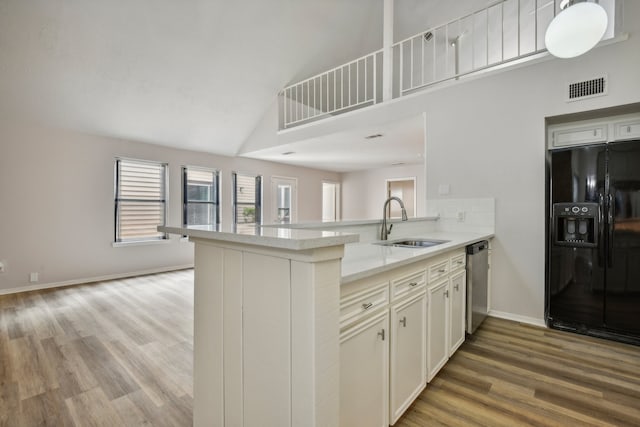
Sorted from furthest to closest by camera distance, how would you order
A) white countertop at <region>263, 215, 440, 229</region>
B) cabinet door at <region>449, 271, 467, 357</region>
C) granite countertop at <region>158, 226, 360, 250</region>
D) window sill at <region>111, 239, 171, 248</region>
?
window sill at <region>111, 239, 171, 248</region>
cabinet door at <region>449, 271, 467, 357</region>
white countertop at <region>263, 215, 440, 229</region>
granite countertop at <region>158, 226, 360, 250</region>

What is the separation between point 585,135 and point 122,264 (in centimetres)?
646

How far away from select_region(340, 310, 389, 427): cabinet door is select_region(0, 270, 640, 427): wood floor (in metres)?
0.36

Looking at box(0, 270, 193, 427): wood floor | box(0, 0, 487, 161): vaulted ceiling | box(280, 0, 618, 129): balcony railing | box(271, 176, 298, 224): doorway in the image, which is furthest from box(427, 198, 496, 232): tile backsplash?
box(271, 176, 298, 224): doorway

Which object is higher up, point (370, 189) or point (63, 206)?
point (370, 189)

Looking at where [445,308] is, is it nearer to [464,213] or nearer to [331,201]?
[464,213]

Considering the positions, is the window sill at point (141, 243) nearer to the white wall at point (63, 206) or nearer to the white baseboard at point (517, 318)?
the white wall at point (63, 206)

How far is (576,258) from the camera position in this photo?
2.66 meters

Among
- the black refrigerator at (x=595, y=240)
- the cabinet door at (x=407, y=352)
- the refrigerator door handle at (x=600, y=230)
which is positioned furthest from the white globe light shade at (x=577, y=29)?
the cabinet door at (x=407, y=352)

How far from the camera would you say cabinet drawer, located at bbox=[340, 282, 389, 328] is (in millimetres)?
1125

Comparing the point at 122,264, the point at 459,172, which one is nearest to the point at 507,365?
the point at 459,172

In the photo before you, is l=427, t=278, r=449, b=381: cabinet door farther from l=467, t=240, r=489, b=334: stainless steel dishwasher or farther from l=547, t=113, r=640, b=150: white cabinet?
l=547, t=113, r=640, b=150: white cabinet

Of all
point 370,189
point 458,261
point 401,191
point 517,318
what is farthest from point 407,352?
point 401,191

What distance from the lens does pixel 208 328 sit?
1.38m

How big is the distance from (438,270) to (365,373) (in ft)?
3.13
